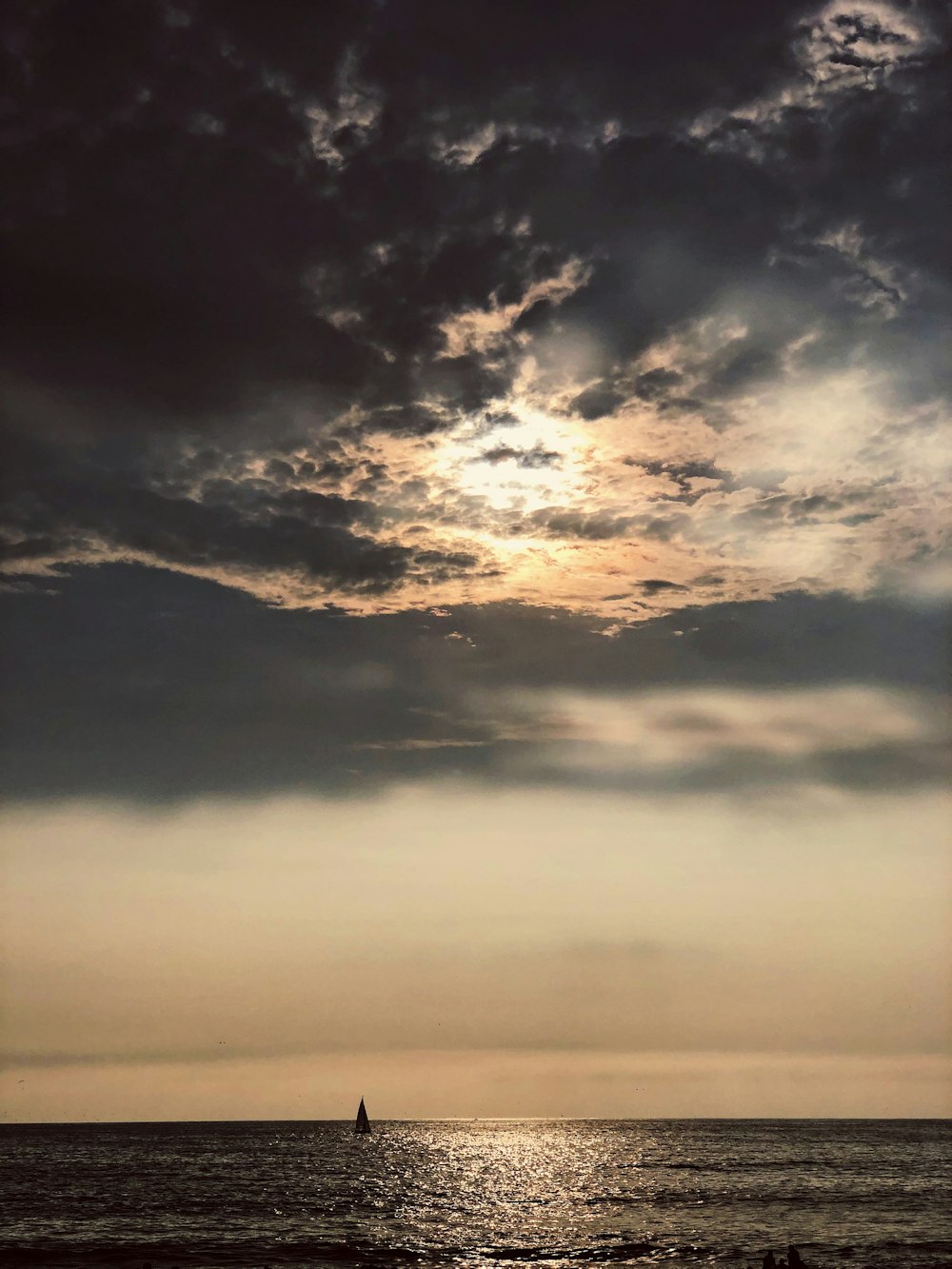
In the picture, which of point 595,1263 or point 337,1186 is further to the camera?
point 337,1186

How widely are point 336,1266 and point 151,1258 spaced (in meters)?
11.6

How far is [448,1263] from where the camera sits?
69.9m

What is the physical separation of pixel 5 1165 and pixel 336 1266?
4678 inches

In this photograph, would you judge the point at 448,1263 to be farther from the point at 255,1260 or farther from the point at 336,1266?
the point at 255,1260

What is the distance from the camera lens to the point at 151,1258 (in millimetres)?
71375

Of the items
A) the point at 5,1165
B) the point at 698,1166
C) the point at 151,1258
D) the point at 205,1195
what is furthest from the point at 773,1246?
the point at 5,1165

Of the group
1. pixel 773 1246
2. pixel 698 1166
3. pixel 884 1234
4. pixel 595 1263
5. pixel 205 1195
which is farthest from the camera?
pixel 698 1166

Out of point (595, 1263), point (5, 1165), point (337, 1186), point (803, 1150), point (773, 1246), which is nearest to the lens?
point (595, 1263)

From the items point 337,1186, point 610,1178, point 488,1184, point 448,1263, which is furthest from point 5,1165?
point 448,1263

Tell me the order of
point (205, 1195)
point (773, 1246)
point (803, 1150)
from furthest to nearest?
1. point (803, 1150)
2. point (205, 1195)
3. point (773, 1246)

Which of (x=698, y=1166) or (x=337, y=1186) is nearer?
(x=337, y=1186)

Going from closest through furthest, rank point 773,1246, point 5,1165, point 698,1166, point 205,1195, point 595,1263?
1. point 595,1263
2. point 773,1246
3. point 205,1195
4. point 698,1166
5. point 5,1165

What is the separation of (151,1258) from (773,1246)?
3947 cm

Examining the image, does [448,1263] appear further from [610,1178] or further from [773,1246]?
[610,1178]
